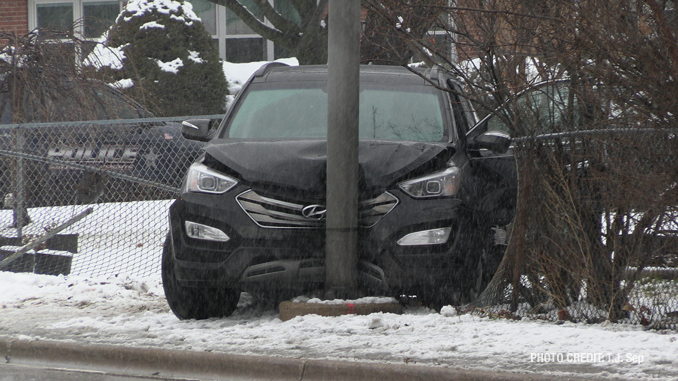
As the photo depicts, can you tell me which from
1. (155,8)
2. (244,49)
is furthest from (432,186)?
A: (244,49)

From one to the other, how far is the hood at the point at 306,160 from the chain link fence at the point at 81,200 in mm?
2710

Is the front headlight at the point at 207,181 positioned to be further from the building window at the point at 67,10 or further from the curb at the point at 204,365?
the building window at the point at 67,10

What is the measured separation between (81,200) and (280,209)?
3.88 m

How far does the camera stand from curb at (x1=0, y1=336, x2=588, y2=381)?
15.0 ft

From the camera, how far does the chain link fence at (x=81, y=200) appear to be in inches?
328

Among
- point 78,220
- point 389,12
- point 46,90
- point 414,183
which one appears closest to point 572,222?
point 414,183

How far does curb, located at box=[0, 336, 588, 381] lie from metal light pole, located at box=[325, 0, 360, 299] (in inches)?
44.0

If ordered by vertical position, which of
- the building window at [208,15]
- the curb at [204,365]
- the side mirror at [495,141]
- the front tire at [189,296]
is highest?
the building window at [208,15]

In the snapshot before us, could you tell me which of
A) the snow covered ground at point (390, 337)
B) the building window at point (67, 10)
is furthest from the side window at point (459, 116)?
the building window at point (67, 10)

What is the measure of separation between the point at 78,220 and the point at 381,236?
4028 mm

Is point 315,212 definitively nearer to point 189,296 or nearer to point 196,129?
point 189,296

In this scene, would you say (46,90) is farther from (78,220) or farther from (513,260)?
(513,260)

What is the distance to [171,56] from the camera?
14555 millimetres

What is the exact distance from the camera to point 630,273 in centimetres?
Answer: 565
